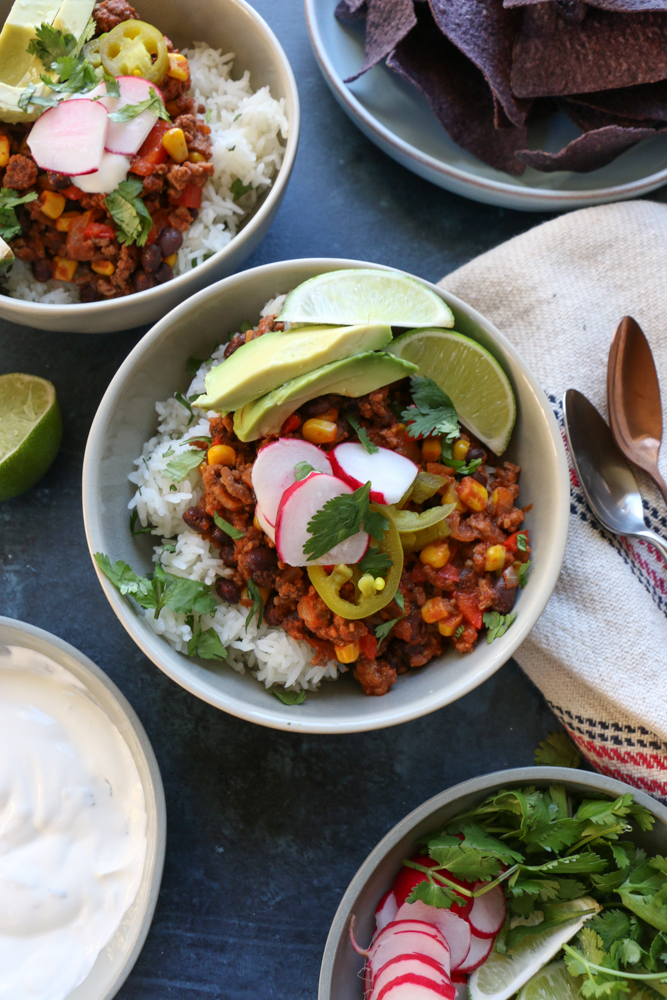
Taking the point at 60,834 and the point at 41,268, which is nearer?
the point at 60,834

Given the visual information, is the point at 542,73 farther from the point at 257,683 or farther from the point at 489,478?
the point at 257,683

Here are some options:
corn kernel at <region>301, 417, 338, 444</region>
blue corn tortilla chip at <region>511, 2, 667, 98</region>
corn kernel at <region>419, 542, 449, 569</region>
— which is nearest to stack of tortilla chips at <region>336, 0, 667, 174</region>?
blue corn tortilla chip at <region>511, 2, 667, 98</region>

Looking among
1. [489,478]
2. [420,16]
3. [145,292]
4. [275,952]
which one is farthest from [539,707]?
[420,16]

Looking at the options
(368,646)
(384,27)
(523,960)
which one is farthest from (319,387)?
(523,960)

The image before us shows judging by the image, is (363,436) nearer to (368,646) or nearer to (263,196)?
(368,646)

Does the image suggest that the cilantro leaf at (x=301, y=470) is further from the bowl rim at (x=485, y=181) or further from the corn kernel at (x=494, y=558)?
the bowl rim at (x=485, y=181)

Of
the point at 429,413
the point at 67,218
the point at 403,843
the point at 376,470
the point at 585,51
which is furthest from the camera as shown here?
the point at 585,51

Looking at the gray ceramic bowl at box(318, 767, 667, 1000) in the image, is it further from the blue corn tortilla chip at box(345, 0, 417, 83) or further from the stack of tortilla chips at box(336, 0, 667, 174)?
the blue corn tortilla chip at box(345, 0, 417, 83)
